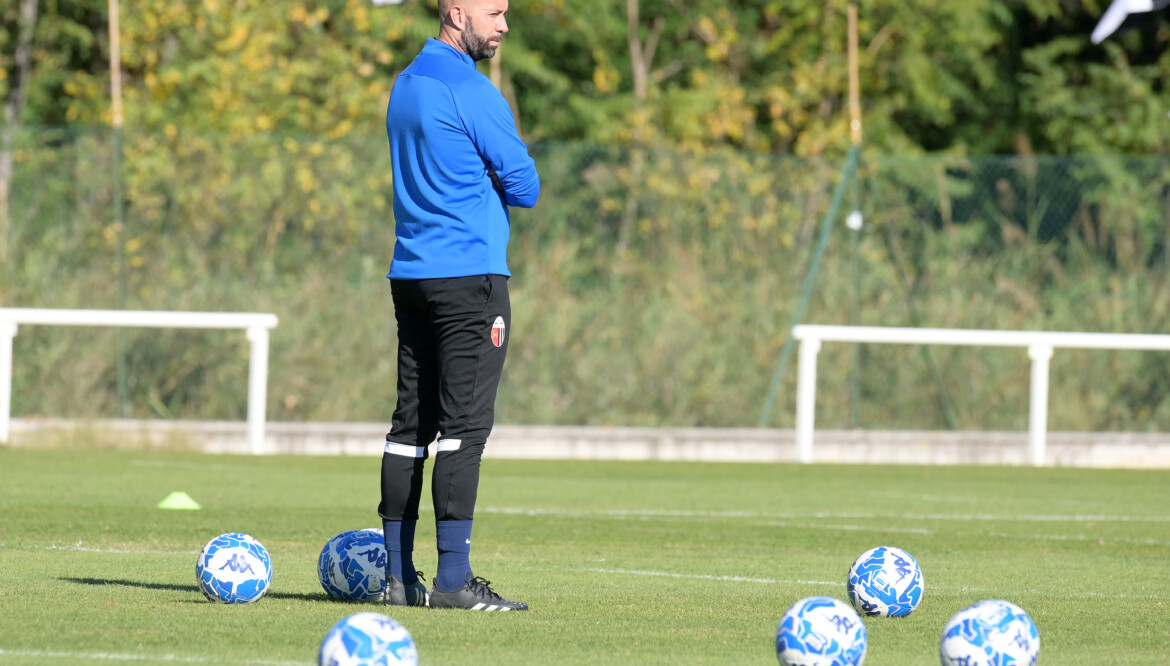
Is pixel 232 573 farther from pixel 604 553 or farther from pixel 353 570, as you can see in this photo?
pixel 604 553

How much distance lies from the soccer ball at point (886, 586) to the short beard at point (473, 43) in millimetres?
2301

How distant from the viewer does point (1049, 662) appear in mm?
5336

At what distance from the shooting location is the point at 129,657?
506cm

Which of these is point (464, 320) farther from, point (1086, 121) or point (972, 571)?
point (1086, 121)

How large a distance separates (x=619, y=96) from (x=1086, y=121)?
6.66 meters

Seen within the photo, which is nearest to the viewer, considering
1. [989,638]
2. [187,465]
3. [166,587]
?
[989,638]

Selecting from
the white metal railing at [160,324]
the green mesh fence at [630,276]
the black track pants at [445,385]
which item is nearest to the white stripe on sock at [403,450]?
the black track pants at [445,385]

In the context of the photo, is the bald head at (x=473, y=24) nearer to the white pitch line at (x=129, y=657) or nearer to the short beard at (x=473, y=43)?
the short beard at (x=473, y=43)

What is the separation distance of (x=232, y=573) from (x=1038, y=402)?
10479 millimetres

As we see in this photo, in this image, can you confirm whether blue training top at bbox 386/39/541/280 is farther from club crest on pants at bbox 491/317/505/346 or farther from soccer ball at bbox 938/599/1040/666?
soccer ball at bbox 938/599/1040/666

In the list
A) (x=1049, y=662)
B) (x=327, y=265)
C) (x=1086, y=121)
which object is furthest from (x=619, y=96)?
(x=1049, y=662)

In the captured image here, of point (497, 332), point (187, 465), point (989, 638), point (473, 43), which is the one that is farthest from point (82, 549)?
point (187, 465)

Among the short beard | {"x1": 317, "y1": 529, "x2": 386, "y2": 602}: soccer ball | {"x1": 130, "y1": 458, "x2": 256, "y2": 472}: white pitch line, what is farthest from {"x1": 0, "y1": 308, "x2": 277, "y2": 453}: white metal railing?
the short beard

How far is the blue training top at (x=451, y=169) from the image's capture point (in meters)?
6.23
